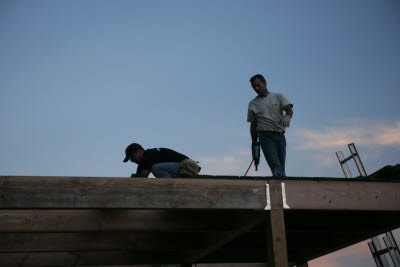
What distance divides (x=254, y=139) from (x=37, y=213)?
10.8 feet

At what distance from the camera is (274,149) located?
6.70 meters

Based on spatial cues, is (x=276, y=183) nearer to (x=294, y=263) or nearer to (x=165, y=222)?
(x=165, y=222)

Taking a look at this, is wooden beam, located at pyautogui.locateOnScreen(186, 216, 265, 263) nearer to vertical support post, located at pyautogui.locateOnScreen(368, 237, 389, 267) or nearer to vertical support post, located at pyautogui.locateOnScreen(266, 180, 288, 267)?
vertical support post, located at pyautogui.locateOnScreen(266, 180, 288, 267)

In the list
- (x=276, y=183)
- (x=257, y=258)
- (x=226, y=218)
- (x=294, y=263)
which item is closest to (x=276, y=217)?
(x=276, y=183)

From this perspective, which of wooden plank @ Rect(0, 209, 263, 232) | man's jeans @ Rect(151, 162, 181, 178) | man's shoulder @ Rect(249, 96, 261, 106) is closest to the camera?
wooden plank @ Rect(0, 209, 263, 232)

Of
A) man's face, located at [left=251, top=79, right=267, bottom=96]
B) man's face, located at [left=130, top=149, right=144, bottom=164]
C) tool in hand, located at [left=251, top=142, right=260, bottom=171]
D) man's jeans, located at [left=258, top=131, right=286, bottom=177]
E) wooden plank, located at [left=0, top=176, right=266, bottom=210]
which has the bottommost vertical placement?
wooden plank, located at [left=0, top=176, right=266, bottom=210]

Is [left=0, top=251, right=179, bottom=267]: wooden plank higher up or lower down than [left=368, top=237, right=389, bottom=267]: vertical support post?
lower down

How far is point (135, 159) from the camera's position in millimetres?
6617

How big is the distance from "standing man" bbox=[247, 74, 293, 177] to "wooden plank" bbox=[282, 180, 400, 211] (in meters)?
1.37

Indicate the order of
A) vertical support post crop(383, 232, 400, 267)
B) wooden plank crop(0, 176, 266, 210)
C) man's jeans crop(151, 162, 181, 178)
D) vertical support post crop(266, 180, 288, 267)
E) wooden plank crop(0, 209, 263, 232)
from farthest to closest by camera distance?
vertical support post crop(383, 232, 400, 267) < man's jeans crop(151, 162, 181, 178) < wooden plank crop(0, 209, 263, 232) < vertical support post crop(266, 180, 288, 267) < wooden plank crop(0, 176, 266, 210)

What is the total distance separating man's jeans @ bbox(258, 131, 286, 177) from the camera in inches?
261

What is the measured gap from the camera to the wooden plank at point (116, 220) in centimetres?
516

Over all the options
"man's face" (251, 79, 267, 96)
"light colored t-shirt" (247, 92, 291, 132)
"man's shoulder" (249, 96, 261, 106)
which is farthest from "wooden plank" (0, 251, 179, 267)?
"man's face" (251, 79, 267, 96)

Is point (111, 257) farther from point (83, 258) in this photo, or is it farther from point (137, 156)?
point (137, 156)
